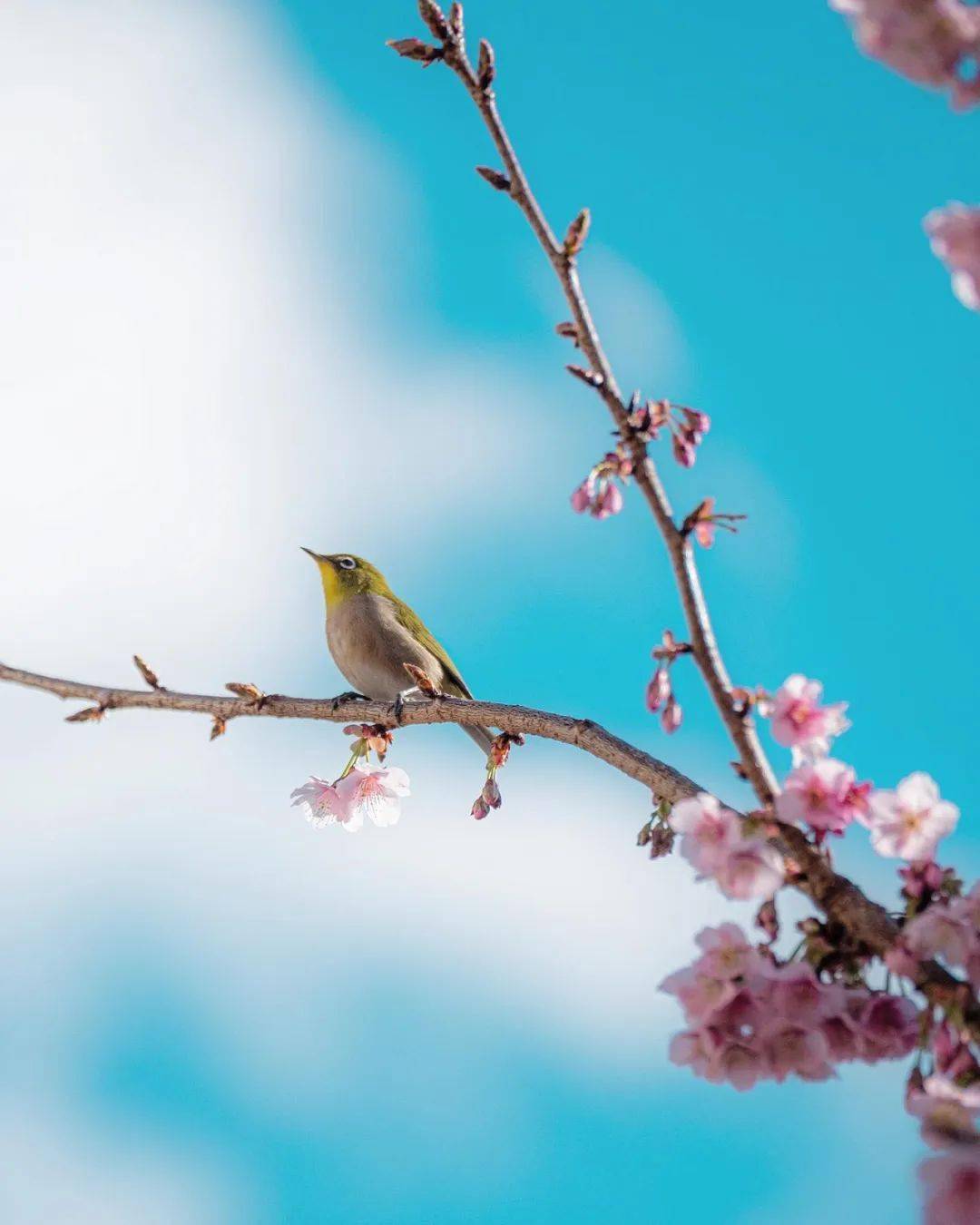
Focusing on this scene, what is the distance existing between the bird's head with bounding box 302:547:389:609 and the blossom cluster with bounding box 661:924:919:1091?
6549mm

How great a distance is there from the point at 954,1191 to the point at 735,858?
845mm

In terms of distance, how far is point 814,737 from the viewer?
305 centimetres

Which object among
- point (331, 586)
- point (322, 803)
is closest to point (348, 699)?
point (322, 803)

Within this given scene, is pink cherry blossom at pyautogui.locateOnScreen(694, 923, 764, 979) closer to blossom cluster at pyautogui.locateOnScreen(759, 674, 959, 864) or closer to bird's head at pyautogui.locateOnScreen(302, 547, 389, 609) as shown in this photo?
blossom cluster at pyautogui.locateOnScreen(759, 674, 959, 864)

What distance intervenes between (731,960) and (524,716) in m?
1.78

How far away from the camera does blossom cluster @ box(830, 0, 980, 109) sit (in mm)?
2215

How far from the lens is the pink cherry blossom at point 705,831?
→ 9.20ft

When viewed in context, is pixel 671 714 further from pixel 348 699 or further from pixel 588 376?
pixel 348 699

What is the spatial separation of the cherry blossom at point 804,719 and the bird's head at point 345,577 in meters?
6.33

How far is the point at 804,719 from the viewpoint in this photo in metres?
3.06

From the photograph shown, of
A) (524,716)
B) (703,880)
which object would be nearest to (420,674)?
(524,716)

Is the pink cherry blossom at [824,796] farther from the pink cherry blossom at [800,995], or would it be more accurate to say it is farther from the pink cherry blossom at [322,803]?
the pink cherry blossom at [322,803]

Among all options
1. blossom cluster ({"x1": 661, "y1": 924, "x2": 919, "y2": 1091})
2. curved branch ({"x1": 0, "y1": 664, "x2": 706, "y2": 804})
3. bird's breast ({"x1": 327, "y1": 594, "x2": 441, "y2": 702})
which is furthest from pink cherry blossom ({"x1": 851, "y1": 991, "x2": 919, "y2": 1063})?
bird's breast ({"x1": 327, "y1": 594, "x2": 441, "y2": 702})

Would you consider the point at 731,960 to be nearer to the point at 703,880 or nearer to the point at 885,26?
the point at 703,880
